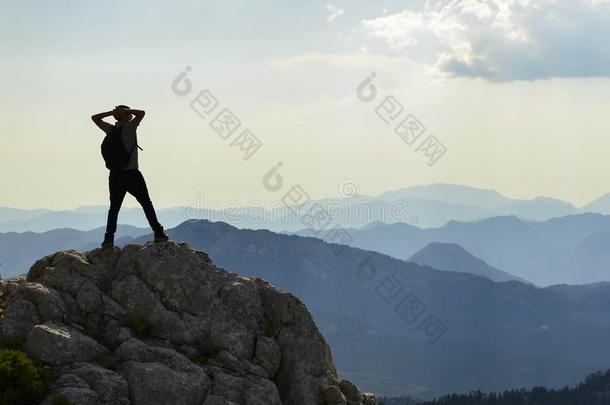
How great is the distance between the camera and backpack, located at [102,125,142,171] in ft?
112

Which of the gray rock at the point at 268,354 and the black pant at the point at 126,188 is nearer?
the gray rock at the point at 268,354

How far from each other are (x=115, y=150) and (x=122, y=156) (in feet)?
1.45

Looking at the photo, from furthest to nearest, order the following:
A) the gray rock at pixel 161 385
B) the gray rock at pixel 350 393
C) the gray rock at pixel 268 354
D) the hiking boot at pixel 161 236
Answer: the hiking boot at pixel 161 236 < the gray rock at pixel 350 393 < the gray rock at pixel 268 354 < the gray rock at pixel 161 385

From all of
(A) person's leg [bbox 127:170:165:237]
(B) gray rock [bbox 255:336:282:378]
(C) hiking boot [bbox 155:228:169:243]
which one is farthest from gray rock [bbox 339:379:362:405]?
(A) person's leg [bbox 127:170:165:237]

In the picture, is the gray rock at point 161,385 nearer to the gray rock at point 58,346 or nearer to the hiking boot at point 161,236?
the gray rock at point 58,346

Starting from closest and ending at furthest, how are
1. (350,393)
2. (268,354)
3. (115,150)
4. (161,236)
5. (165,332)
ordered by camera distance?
1. (165,332)
2. (268,354)
3. (115,150)
4. (350,393)
5. (161,236)

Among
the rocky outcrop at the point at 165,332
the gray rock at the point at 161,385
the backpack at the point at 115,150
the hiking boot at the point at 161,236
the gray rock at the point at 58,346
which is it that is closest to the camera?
the gray rock at the point at 58,346

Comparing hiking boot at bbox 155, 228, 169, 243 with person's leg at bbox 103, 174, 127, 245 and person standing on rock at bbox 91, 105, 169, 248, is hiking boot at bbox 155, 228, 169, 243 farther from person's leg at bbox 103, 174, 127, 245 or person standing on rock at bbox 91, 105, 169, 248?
person's leg at bbox 103, 174, 127, 245

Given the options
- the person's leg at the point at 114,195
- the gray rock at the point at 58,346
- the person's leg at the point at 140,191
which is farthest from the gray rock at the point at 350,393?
the person's leg at the point at 114,195

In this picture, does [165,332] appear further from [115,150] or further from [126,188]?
[115,150]

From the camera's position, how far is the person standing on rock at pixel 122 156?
112 ft

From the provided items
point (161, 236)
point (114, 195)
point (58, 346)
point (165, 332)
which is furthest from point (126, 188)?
point (58, 346)

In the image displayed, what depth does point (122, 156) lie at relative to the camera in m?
34.4

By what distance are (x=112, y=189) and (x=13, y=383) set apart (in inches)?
455
